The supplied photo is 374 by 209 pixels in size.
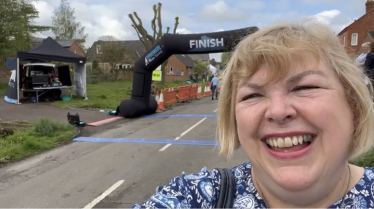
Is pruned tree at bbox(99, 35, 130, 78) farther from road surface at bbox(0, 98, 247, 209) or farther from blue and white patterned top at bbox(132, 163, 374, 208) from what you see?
blue and white patterned top at bbox(132, 163, 374, 208)

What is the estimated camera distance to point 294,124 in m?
1.18

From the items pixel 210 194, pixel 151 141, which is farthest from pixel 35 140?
pixel 210 194

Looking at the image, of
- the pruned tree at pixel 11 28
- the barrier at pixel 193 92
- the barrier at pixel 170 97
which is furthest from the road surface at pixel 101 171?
the pruned tree at pixel 11 28

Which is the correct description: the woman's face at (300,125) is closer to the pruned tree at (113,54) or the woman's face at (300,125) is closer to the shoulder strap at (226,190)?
the shoulder strap at (226,190)

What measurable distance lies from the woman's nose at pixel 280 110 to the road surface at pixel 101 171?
3.36 m

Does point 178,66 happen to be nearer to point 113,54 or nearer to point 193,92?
point 113,54

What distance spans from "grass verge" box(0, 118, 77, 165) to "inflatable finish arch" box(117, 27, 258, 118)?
341 cm

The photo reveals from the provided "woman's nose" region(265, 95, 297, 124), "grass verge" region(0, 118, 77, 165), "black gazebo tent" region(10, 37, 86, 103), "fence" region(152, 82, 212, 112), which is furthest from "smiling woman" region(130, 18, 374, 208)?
"black gazebo tent" region(10, 37, 86, 103)

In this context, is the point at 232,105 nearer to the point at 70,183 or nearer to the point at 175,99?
the point at 70,183

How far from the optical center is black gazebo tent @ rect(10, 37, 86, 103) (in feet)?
54.5

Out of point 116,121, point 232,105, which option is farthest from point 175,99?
point 232,105

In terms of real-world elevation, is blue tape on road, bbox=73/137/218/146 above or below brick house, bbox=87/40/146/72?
below

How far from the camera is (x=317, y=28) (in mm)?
1356

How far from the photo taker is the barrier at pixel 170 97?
1781 centimetres
